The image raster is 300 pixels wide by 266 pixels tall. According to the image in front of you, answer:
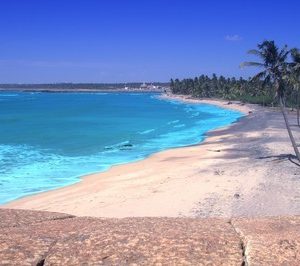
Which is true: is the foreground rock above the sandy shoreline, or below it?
above

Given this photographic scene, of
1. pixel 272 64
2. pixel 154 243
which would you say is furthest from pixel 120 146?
pixel 154 243

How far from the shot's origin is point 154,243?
4758mm

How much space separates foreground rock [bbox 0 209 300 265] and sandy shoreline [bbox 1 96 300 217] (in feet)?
42.0

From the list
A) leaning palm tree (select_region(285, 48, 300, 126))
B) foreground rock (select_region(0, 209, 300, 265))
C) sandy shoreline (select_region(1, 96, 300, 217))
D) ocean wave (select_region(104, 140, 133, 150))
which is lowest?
ocean wave (select_region(104, 140, 133, 150))

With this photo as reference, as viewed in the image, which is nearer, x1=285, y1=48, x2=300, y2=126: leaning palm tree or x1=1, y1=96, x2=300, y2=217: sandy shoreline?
x1=1, y1=96, x2=300, y2=217: sandy shoreline

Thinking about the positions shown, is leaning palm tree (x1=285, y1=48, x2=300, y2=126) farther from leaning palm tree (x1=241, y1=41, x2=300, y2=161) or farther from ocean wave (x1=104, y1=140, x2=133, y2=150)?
ocean wave (x1=104, y1=140, x2=133, y2=150)

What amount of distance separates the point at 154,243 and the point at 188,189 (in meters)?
18.7

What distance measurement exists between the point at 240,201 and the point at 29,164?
22.0 meters

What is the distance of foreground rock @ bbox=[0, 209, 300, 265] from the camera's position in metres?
4.47

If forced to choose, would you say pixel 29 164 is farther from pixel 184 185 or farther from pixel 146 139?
pixel 146 139

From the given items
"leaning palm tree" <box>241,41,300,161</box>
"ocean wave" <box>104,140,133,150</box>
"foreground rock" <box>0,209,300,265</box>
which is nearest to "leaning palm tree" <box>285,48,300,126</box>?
"leaning palm tree" <box>241,41,300,161</box>

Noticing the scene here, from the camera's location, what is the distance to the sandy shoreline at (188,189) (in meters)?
19.5

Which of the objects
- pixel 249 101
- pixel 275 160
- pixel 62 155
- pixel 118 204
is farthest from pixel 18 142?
pixel 249 101

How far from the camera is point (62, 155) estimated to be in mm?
42531
